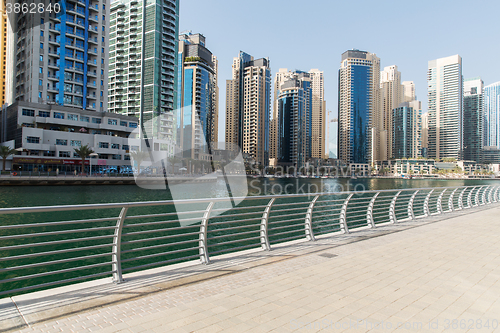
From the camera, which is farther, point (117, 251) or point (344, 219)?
point (344, 219)

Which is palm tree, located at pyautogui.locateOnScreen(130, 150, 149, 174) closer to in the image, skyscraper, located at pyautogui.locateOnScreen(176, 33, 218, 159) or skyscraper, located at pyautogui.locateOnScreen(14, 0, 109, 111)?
skyscraper, located at pyautogui.locateOnScreen(14, 0, 109, 111)

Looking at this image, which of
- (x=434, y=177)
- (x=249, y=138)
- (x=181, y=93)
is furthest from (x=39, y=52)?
(x=434, y=177)

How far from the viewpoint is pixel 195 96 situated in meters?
139

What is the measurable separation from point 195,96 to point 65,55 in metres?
69.3

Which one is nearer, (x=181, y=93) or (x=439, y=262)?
(x=439, y=262)

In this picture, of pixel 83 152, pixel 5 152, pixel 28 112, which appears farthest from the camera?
pixel 83 152

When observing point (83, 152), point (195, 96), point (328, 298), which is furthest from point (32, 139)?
point (195, 96)

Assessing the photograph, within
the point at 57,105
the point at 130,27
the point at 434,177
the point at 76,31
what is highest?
the point at 130,27

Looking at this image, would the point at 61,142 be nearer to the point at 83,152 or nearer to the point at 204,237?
the point at 83,152

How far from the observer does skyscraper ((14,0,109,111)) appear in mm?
69312

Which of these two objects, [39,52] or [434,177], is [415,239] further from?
[434,177]

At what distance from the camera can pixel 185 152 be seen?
117 meters

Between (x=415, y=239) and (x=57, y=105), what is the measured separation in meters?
78.0

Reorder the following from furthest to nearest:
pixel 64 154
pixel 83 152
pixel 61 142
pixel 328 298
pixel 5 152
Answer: pixel 61 142 → pixel 64 154 → pixel 83 152 → pixel 5 152 → pixel 328 298
